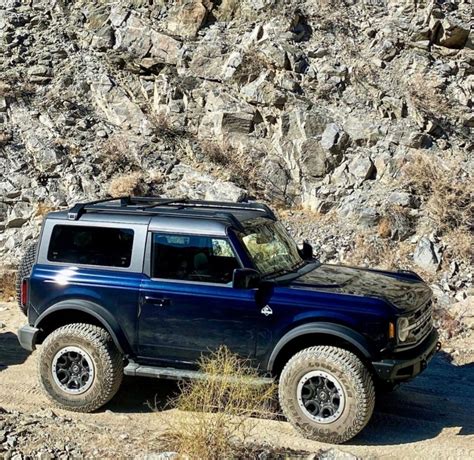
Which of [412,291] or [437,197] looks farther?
[437,197]

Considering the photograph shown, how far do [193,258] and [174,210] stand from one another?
2.62ft

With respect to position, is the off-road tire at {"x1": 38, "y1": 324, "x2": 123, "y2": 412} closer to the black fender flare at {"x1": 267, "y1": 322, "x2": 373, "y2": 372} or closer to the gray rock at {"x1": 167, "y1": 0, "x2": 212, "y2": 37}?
the black fender flare at {"x1": 267, "y1": 322, "x2": 373, "y2": 372}

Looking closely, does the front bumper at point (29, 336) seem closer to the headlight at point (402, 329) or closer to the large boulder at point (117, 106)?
the headlight at point (402, 329)

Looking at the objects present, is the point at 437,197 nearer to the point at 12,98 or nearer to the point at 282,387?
the point at 282,387

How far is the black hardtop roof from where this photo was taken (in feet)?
20.4

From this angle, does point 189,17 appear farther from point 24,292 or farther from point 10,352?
point 24,292

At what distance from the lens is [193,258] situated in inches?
235

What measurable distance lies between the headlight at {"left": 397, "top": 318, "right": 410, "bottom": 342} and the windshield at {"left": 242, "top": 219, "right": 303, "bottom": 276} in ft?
4.44

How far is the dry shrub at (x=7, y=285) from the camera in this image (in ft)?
37.5

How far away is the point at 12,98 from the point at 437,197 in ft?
38.4

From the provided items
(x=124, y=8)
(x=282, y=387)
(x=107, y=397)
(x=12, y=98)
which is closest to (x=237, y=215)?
(x=282, y=387)

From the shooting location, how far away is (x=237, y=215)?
647 cm

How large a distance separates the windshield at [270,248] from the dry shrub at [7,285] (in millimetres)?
6809

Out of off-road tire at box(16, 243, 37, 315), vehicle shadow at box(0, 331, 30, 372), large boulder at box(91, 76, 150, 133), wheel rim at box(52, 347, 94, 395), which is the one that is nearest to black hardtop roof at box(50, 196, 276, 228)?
off-road tire at box(16, 243, 37, 315)
